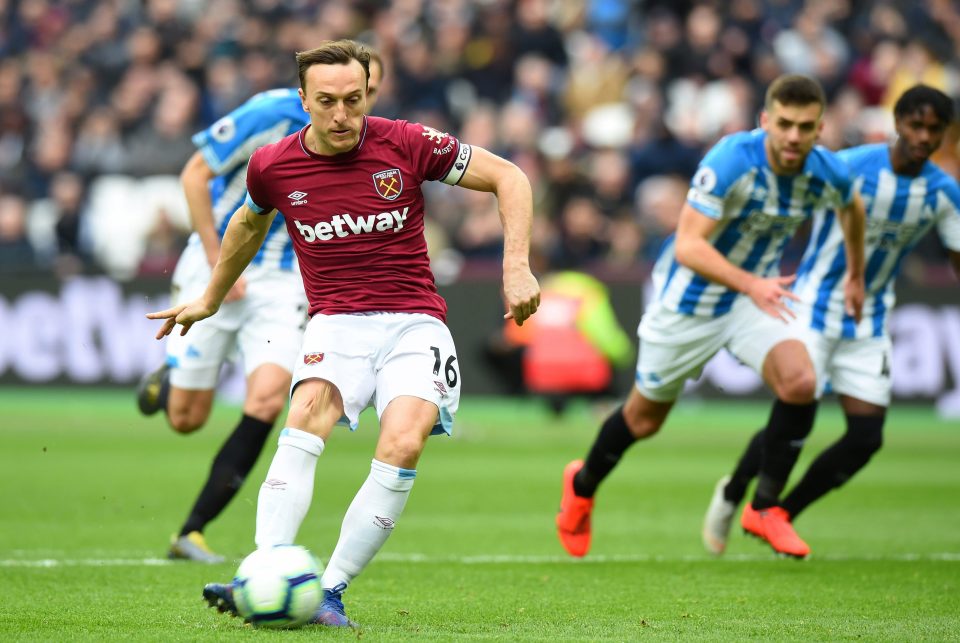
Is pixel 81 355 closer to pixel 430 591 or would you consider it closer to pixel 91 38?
pixel 91 38

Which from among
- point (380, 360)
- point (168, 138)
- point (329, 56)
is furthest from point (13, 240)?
point (329, 56)

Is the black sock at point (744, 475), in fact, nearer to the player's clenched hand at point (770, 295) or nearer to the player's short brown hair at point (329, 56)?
the player's clenched hand at point (770, 295)

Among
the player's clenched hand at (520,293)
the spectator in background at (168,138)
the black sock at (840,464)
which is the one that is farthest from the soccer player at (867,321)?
the spectator in background at (168,138)

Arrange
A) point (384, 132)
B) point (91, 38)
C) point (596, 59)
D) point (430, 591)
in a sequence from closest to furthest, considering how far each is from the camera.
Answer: point (384, 132)
point (430, 591)
point (596, 59)
point (91, 38)

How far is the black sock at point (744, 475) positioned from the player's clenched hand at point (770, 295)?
1.23 meters

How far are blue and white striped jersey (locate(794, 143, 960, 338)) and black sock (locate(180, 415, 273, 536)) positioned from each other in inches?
121

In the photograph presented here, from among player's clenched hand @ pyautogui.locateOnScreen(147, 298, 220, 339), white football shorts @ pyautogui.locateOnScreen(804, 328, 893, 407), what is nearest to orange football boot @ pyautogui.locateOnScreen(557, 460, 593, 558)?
white football shorts @ pyautogui.locateOnScreen(804, 328, 893, 407)

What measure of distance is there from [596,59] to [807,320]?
1206 centimetres

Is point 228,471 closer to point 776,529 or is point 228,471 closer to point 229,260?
point 229,260

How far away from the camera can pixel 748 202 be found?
787 cm

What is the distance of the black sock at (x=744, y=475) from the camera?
8367 millimetres

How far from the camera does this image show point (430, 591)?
22.5 feet

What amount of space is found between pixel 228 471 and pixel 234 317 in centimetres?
89

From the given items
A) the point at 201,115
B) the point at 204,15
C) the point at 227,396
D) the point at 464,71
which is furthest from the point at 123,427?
the point at 204,15
